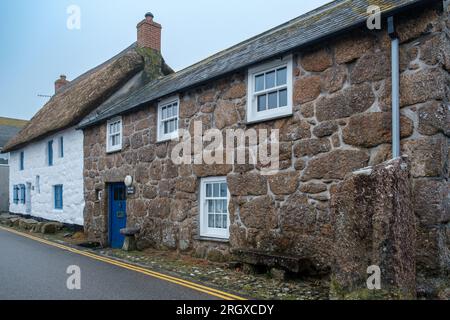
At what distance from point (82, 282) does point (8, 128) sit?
116 feet

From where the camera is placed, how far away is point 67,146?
16.5m

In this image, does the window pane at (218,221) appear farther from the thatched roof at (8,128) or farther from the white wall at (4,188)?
the thatched roof at (8,128)

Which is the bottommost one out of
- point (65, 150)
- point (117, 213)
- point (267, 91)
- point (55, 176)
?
point (117, 213)

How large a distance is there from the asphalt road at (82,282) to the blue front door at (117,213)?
276cm

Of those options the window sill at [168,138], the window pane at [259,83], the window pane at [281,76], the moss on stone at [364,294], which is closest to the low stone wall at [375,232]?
the moss on stone at [364,294]

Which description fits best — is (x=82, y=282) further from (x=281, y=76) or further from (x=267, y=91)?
(x=281, y=76)

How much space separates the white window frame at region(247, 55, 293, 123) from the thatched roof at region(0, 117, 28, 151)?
29.6 m

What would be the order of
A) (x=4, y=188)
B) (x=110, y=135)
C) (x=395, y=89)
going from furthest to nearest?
(x=4, y=188) → (x=110, y=135) → (x=395, y=89)

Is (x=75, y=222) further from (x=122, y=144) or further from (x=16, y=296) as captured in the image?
(x=16, y=296)

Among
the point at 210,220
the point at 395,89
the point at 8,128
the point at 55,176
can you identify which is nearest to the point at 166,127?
the point at 210,220

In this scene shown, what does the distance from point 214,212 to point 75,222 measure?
28.4ft

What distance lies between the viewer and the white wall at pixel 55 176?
607 inches

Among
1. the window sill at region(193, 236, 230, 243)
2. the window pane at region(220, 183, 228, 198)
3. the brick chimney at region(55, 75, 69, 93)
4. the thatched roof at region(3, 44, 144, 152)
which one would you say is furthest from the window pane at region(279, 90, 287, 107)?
the brick chimney at region(55, 75, 69, 93)
